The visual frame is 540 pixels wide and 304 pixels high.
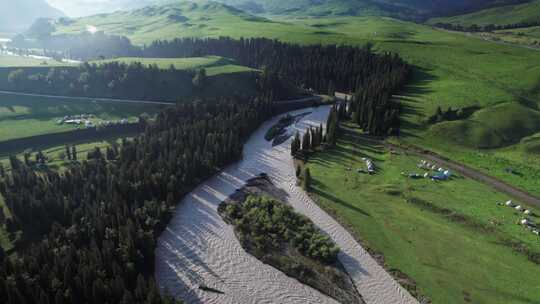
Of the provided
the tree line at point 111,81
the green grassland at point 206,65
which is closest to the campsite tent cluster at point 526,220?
the tree line at point 111,81

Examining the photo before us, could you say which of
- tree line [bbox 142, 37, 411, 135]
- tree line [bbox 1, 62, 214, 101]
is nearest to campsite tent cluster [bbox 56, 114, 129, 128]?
tree line [bbox 1, 62, 214, 101]

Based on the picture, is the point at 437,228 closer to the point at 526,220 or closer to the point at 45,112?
the point at 526,220

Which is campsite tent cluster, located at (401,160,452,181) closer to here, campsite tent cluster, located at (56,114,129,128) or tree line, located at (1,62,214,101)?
campsite tent cluster, located at (56,114,129,128)

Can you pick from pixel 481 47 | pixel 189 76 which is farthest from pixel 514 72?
pixel 189 76

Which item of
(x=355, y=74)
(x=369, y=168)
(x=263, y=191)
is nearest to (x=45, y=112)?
(x=263, y=191)

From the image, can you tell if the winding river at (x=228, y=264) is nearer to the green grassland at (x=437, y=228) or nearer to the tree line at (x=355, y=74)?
the green grassland at (x=437, y=228)
